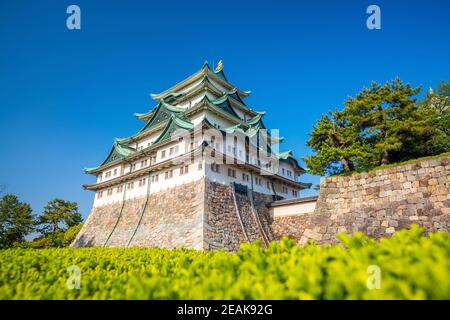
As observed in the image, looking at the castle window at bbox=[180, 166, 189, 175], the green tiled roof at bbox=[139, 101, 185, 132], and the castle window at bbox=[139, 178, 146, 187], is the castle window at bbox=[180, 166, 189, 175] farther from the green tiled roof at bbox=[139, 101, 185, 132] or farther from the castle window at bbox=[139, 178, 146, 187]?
the green tiled roof at bbox=[139, 101, 185, 132]

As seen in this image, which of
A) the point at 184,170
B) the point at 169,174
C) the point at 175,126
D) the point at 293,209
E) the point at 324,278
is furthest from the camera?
the point at 175,126

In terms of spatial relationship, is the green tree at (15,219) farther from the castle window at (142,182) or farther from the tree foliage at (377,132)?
the tree foliage at (377,132)

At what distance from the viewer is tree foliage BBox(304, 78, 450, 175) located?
604 inches

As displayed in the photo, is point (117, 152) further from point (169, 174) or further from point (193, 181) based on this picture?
point (193, 181)

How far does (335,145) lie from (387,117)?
3.54 meters

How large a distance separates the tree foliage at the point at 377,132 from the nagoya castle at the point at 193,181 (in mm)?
8168

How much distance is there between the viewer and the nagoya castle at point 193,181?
68.4 feet

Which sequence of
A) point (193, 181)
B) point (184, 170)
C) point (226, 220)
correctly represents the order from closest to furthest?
point (226, 220)
point (193, 181)
point (184, 170)

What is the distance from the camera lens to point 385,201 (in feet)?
37.6

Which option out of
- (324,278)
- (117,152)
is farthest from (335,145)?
(117,152)

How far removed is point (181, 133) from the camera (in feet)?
79.2
